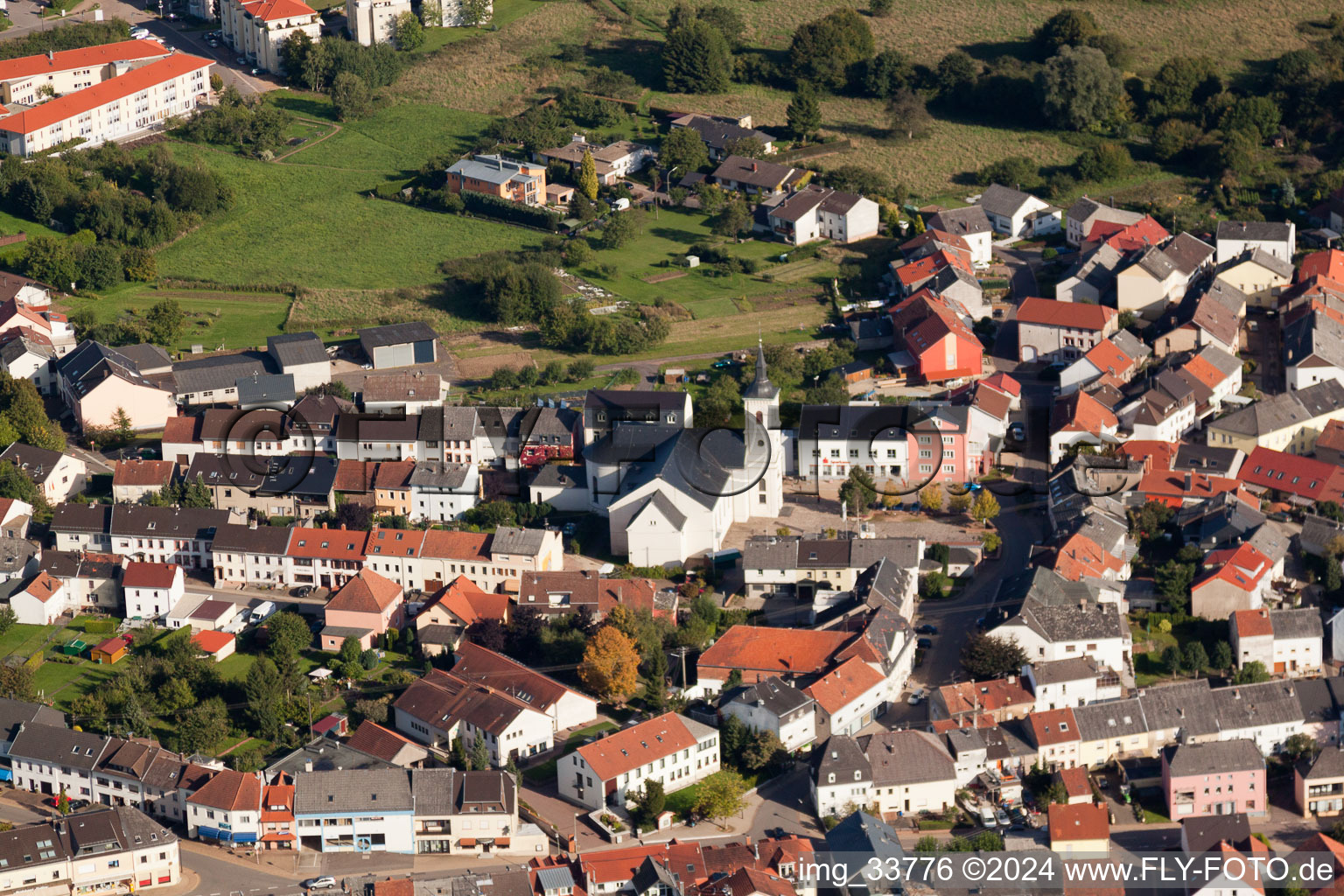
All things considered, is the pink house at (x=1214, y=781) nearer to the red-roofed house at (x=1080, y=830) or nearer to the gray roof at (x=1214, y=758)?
the gray roof at (x=1214, y=758)

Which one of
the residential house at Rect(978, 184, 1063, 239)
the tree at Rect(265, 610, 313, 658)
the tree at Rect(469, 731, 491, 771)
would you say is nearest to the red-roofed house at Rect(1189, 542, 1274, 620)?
the tree at Rect(469, 731, 491, 771)

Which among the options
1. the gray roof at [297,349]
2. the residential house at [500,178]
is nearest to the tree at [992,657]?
the gray roof at [297,349]

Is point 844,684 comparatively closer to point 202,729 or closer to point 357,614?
point 357,614

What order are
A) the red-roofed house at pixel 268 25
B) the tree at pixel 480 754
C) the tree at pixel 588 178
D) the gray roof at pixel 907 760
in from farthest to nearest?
the red-roofed house at pixel 268 25
the tree at pixel 588 178
the tree at pixel 480 754
the gray roof at pixel 907 760

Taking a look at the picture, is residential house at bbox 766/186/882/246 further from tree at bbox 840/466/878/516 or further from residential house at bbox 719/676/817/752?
residential house at bbox 719/676/817/752

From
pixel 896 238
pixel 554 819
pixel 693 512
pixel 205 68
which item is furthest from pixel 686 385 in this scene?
pixel 205 68
